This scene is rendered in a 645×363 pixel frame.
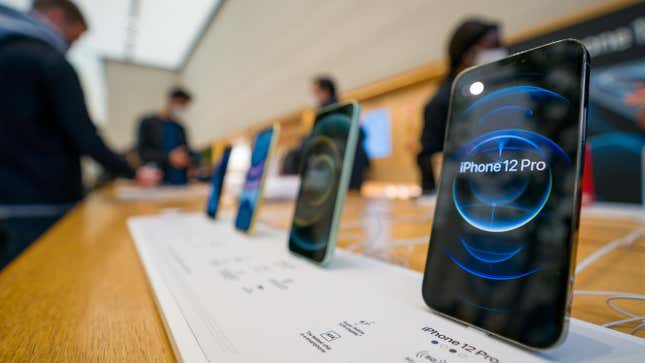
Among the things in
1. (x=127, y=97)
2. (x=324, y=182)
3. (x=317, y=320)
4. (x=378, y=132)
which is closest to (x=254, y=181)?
(x=324, y=182)

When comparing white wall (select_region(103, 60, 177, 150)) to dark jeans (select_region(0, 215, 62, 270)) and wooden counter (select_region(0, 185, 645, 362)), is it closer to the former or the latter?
dark jeans (select_region(0, 215, 62, 270))

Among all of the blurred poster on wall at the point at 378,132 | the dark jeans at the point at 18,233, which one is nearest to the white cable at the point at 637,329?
the dark jeans at the point at 18,233

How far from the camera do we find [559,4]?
128 centimetres

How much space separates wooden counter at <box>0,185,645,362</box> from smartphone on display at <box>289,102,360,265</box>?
89 mm

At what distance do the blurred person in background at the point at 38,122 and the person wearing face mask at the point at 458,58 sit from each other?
112cm

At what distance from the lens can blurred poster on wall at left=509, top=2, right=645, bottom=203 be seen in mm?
1072

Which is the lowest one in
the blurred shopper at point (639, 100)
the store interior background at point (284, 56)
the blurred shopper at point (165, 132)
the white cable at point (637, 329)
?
the white cable at point (637, 329)

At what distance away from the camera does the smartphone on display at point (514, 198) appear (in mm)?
160

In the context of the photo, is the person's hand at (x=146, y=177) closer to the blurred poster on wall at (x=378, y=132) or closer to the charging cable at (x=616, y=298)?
the blurred poster on wall at (x=378, y=132)

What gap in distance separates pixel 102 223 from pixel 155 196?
708mm

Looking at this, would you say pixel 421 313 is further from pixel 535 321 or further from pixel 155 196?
pixel 155 196

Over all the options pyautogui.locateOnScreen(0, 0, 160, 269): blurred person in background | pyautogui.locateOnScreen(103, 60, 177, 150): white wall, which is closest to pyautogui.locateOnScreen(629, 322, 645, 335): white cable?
pyautogui.locateOnScreen(0, 0, 160, 269): blurred person in background

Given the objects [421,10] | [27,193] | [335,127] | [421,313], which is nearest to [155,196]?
[27,193]

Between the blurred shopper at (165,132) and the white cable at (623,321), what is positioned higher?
the blurred shopper at (165,132)
